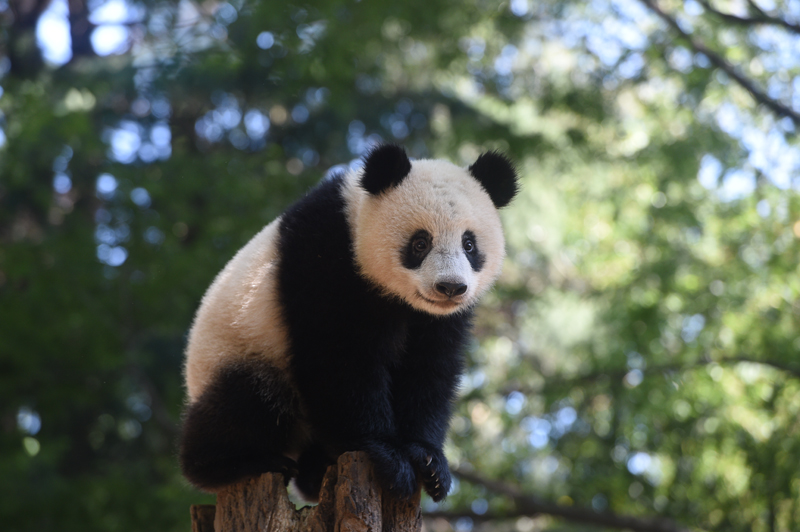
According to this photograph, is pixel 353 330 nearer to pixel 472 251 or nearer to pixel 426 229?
pixel 426 229

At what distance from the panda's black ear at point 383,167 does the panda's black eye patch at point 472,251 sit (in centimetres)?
43

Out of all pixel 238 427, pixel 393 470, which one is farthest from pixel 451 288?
pixel 238 427

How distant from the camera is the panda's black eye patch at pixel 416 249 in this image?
298 cm

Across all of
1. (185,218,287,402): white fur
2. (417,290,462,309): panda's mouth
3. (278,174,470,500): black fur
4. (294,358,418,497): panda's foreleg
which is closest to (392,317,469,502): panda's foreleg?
(278,174,470,500): black fur

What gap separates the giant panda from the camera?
2875 mm

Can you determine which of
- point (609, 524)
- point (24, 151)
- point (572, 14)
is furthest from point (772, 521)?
point (24, 151)

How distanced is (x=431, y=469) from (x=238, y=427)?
90 cm

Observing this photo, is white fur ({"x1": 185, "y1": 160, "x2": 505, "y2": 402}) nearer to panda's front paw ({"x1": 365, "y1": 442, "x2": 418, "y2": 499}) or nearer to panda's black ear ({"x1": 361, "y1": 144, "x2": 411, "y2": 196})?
panda's black ear ({"x1": 361, "y1": 144, "x2": 411, "y2": 196})

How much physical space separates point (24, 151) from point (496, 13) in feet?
19.6

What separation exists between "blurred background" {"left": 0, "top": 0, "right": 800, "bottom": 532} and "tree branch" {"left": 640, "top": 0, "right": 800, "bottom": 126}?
0.12 ft

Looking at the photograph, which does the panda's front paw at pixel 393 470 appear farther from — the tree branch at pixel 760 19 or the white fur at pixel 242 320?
the tree branch at pixel 760 19

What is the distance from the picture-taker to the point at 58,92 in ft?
26.0

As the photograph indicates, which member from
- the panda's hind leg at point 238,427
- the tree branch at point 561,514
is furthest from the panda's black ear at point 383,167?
the tree branch at point 561,514

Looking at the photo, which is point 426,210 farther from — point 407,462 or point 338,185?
point 407,462
